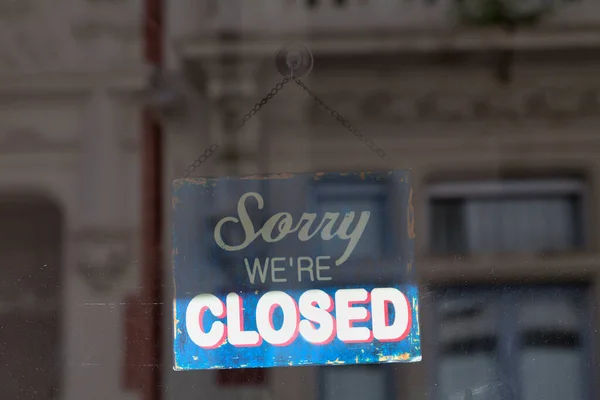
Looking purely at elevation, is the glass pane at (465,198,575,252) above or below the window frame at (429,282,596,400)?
above

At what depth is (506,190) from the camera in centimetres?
370

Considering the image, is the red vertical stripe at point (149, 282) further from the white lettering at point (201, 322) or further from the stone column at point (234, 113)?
the stone column at point (234, 113)

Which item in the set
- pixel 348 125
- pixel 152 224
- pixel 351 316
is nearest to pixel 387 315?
pixel 351 316

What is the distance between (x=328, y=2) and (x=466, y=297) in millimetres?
1554

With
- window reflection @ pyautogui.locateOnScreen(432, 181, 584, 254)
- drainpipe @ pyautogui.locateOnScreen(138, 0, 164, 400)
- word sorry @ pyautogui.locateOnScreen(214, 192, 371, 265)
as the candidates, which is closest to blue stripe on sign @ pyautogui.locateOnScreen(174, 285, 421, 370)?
drainpipe @ pyautogui.locateOnScreen(138, 0, 164, 400)

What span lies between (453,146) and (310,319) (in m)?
1.07

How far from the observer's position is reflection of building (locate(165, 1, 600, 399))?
3.59 m

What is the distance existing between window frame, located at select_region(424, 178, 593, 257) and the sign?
127 millimetres

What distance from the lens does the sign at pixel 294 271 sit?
11.6ft

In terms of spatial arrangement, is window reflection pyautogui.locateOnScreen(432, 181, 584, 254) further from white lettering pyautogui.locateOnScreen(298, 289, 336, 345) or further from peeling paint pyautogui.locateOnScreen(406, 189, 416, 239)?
white lettering pyautogui.locateOnScreen(298, 289, 336, 345)

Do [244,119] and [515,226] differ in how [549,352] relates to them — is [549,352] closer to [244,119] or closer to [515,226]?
[515,226]

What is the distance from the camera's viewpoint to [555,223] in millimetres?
3719

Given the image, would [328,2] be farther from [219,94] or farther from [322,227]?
[322,227]

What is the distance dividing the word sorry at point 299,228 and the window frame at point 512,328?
1.47 ft
